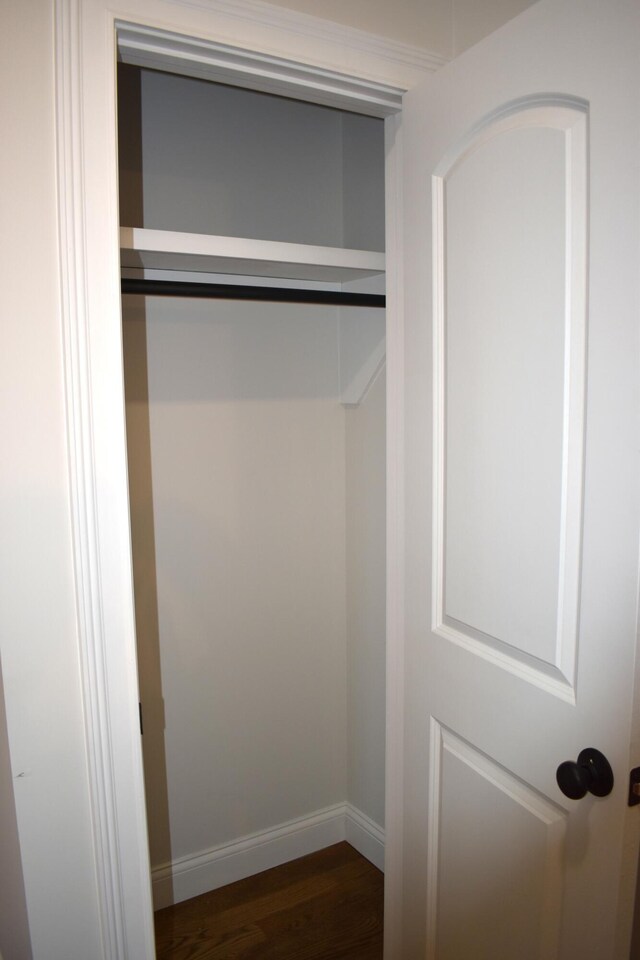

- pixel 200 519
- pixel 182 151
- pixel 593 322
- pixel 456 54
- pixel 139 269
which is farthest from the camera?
pixel 200 519

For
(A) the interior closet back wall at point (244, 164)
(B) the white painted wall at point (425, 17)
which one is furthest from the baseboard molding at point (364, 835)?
(B) the white painted wall at point (425, 17)

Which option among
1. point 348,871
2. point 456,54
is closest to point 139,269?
point 456,54

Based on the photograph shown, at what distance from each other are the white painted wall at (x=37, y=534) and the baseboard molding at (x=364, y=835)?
1.18 metres

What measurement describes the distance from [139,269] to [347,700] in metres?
1.46

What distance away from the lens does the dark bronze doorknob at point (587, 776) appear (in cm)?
95

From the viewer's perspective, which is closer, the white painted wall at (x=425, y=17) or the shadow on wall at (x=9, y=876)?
the shadow on wall at (x=9, y=876)

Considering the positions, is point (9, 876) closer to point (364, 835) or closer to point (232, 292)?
point (232, 292)

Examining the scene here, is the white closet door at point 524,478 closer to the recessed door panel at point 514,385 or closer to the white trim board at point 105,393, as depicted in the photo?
Answer: the recessed door panel at point 514,385

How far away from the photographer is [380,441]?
1983 millimetres

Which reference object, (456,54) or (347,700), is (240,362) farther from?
(347,700)

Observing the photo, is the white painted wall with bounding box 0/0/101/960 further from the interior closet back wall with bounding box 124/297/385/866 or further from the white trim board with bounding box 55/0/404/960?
the interior closet back wall with bounding box 124/297/385/866

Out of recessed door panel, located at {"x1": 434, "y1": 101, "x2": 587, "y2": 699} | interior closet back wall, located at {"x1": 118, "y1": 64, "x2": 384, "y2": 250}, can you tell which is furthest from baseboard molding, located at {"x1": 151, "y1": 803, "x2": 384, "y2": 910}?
interior closet back wall, located at {"x1": 118, "y1": 64, "x2": 384, "y2": 250}

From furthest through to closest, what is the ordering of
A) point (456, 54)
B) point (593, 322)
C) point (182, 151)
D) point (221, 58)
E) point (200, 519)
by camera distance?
point (200, 519)
point (182, 151)
point (456, 54)
point (221, 58)
point (593, 322)

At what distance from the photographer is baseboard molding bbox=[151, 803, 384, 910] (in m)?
1.99
